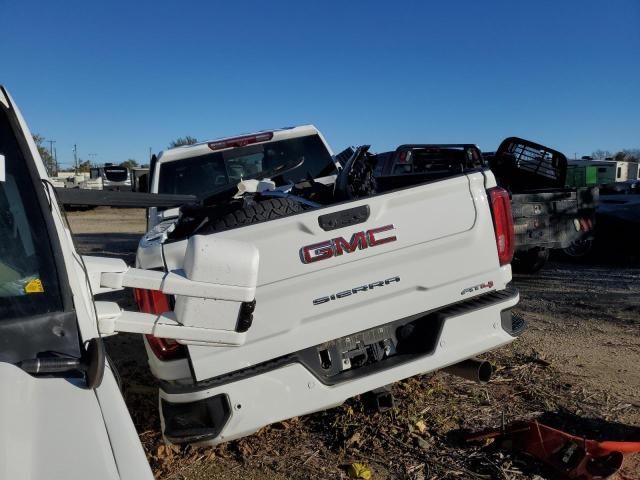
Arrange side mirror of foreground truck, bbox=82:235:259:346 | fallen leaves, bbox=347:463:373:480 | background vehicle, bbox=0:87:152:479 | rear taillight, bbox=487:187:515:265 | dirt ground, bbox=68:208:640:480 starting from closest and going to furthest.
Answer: background vehicle, bbox=0:87:152:479 → side mirror of foreground truck, bbox=82:235:259:346 → fallen leaves, bbox=347:463:373:480 → dirt ground, bbox=68:208:640:480 → rear taillight, bbox=487:187:515:265

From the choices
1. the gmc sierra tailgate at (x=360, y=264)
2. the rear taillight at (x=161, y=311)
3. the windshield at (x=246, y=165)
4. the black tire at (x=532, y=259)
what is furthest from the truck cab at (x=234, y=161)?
the black tire at (x=532, y=259)

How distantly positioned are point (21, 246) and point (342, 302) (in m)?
1.73

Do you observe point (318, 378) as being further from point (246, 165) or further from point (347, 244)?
point (246, 165)

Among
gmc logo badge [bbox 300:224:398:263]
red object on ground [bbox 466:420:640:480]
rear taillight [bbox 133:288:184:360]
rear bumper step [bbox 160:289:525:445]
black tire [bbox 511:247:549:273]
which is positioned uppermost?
gmc logo badge [bbox 300:224:398:263]

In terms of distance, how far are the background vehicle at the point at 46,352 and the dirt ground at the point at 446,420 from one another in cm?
196

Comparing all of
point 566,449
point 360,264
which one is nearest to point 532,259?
point 566,449

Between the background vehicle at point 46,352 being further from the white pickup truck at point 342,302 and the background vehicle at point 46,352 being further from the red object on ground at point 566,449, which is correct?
the red object on ground at point 566,449

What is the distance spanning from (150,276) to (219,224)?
1.48 m


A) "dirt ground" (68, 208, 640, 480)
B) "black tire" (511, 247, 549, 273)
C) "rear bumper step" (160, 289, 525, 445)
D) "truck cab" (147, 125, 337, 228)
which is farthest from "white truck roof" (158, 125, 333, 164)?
"black tire" (511, 247, 549, 273)

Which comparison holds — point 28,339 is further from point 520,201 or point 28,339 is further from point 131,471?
point 520,201

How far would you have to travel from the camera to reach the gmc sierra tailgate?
300cm

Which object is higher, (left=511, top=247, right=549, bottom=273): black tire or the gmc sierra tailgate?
the gmc sierra tailgate

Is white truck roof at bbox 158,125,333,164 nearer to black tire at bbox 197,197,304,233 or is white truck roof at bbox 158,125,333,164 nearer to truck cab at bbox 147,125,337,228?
truck cab at bbox 147,125,337,228

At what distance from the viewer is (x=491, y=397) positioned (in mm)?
4094
